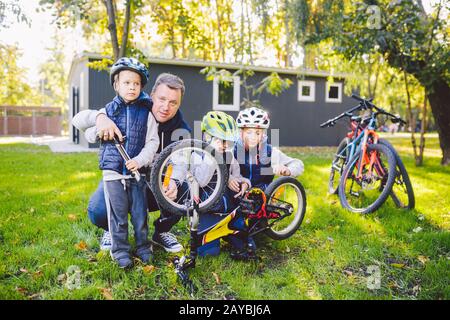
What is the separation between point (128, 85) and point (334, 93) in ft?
45.8

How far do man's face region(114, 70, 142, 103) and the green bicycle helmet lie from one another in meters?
0.54

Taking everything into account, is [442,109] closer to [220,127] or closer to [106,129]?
[220,127]

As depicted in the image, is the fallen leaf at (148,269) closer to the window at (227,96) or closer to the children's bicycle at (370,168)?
the children's bicycle at (370,168)

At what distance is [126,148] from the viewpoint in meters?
2.53

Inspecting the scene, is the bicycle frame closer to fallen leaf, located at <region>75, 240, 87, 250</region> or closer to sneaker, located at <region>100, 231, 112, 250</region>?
sneaker, located at <region>100, 231, 112, 250</region>

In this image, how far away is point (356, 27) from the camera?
278 inches

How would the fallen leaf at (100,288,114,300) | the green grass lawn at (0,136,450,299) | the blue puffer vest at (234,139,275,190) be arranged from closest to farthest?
1. the fallen leaf at (100,288,114,300)
2. the green grass lawn at (0,136,450,299)
3. the blue puffer vest at (234,139,275,190)

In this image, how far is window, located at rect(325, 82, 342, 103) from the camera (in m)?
15.1

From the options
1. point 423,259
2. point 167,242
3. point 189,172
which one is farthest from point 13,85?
point 423,259

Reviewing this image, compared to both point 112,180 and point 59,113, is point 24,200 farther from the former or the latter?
point 59,113

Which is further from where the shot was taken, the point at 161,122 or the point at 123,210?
the point at 161,122

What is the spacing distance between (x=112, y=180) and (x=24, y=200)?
2.67 metres

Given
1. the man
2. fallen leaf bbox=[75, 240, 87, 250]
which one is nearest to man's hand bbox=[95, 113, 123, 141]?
the man
